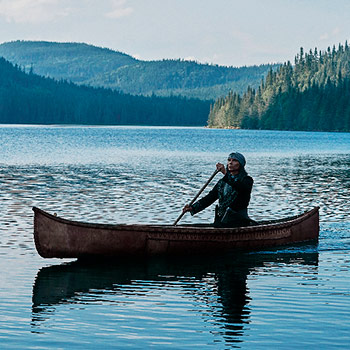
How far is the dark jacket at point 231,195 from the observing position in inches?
771

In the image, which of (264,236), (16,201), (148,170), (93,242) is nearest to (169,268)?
(93,242)

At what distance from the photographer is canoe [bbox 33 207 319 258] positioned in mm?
17844

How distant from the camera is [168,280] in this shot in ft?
55.5

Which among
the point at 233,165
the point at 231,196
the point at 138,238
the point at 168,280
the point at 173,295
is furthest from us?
the point at 231,196

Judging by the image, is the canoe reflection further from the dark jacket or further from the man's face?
the man's face

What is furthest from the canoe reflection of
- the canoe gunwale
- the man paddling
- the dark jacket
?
the dark jacket

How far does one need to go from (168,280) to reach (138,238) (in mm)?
2135

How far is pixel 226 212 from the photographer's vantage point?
2023 centimetres

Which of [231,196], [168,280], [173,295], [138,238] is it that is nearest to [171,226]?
[138,238]

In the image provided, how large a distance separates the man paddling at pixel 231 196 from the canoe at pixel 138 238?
1.64 feet

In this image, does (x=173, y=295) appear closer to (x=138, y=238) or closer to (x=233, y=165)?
(x=138, y=238)

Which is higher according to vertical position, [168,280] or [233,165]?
[233,165]

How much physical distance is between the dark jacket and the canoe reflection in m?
1.21

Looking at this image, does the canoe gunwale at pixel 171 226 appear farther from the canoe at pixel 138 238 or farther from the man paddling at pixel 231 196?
the man paddling at pixel 231 196
